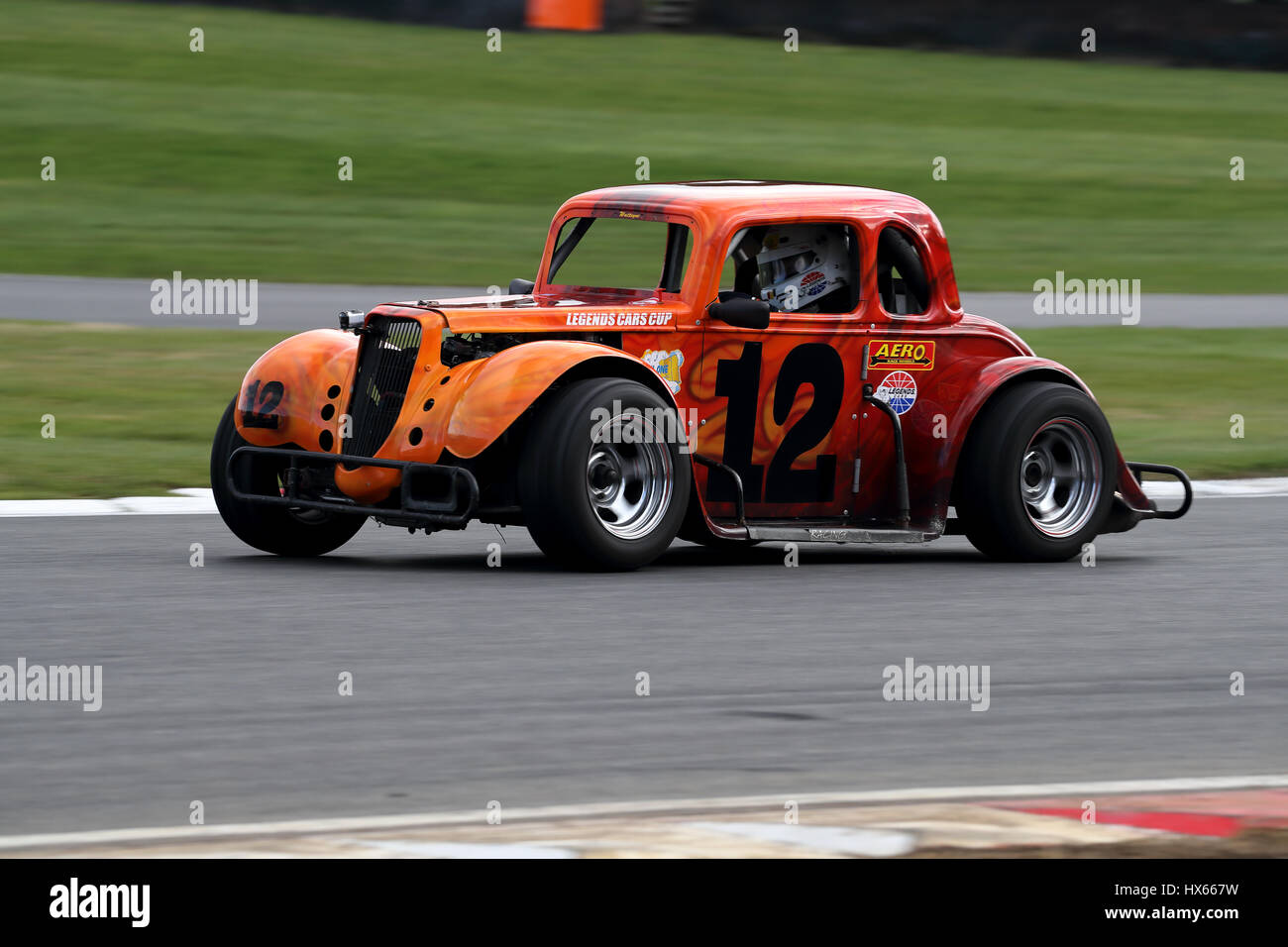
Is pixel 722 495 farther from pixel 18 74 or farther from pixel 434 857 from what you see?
pixel 18 74

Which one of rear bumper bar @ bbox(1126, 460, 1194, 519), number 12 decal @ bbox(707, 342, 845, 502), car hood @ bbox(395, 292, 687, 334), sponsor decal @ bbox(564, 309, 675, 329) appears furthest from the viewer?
rear bumper bar @ bbox(1126, 460, 1194, 519)

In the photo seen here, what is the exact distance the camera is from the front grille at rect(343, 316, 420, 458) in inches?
400

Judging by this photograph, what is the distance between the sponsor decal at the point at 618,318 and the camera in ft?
33.5

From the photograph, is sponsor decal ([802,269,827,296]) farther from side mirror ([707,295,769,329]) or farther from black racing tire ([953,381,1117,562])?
black racing tire ([953,381,1117,562])

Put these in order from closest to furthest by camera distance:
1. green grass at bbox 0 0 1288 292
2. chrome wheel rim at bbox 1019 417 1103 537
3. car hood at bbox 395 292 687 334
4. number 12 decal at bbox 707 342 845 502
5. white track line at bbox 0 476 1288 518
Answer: car hood at bbox 395 292 687 334, number 12 decal at bbox 707 342 845 502, chrome wheel rim at bbox 1019 417 1103 537, white track line at bbox 0 476 1288 518, green grass at bbox 0 0 1288 292

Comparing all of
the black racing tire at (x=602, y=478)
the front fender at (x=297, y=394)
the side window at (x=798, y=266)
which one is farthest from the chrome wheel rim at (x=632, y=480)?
the front fender at (x=297, y=394)

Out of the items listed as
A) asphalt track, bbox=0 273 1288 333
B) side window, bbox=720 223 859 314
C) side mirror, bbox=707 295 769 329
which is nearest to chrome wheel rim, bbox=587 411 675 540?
side mirror, bbox=707 295 769 329

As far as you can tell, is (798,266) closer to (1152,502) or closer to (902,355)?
(902,355)

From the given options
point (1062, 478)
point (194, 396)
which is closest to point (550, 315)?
point (1062, 478)

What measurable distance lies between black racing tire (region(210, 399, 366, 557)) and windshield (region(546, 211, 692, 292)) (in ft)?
5.69

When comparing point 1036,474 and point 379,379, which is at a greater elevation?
point 379,379

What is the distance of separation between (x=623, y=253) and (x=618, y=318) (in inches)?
74.0

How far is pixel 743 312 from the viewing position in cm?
1034

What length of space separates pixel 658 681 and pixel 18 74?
2818 cm
